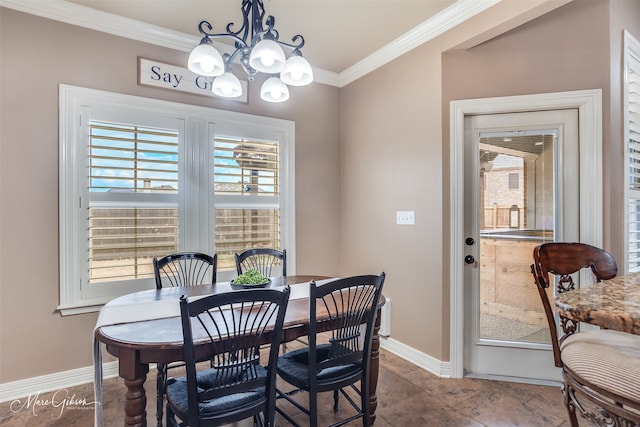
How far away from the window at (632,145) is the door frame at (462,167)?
0.27m

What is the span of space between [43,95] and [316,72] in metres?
2.41

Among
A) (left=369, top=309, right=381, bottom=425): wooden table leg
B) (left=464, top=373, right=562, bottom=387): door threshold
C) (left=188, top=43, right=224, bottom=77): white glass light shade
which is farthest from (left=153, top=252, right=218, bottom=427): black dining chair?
(left=464, top=373, right=562, bottom=387): door threshold

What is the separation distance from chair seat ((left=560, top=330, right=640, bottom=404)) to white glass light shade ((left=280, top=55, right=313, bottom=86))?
1.84m

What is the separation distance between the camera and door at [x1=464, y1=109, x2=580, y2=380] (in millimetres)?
2475

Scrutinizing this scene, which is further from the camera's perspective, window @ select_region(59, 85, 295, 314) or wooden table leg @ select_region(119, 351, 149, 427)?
window @ select_region(59, 85, 295, 314)

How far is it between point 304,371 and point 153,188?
6.54 feet

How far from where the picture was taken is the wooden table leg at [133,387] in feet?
4.69

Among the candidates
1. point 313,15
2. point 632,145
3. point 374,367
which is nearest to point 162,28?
point 313,15

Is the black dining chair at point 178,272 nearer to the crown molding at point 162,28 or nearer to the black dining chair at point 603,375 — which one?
the crown molding at point 162,28

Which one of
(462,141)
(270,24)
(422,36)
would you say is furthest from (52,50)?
(462,141)

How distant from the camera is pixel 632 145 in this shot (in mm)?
2434

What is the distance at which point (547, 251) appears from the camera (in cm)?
175

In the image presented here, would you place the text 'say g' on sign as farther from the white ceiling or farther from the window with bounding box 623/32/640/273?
the window with bounding box 623/32/640/273

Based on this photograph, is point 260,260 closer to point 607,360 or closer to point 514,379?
point 514,379
